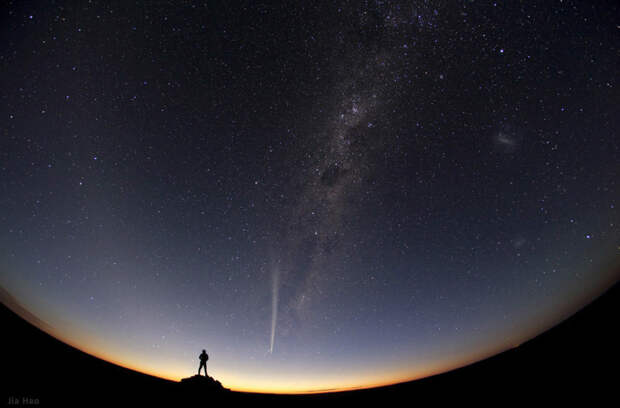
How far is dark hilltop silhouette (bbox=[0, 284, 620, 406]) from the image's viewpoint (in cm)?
374

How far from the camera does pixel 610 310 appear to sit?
139 inches

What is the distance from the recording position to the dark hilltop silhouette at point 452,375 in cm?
374

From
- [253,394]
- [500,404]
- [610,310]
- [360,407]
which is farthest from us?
[253,394]

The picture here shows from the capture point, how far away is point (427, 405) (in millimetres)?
5676

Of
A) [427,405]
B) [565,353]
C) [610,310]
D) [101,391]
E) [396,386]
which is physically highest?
[101,391]

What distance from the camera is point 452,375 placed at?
18.1ft

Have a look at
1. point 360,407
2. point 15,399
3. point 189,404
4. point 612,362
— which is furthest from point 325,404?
point 15,399

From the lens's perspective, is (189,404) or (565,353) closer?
(565,353)

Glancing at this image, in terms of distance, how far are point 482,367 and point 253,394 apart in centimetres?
599

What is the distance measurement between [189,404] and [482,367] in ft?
23.6

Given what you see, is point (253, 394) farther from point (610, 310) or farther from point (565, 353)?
point (610, 310)

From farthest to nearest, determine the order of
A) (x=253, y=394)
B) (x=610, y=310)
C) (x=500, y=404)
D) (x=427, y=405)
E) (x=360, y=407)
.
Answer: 1. (x=253, y=394)
2. (x=360, y=407)
3. (x=427, y=405)
4. (x=500, y=404)
5. (x=610, y=310)

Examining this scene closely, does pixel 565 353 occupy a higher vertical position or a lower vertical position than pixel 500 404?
higher

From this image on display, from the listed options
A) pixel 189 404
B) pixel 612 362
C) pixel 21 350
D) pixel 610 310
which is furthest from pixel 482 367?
pixel 21 350
